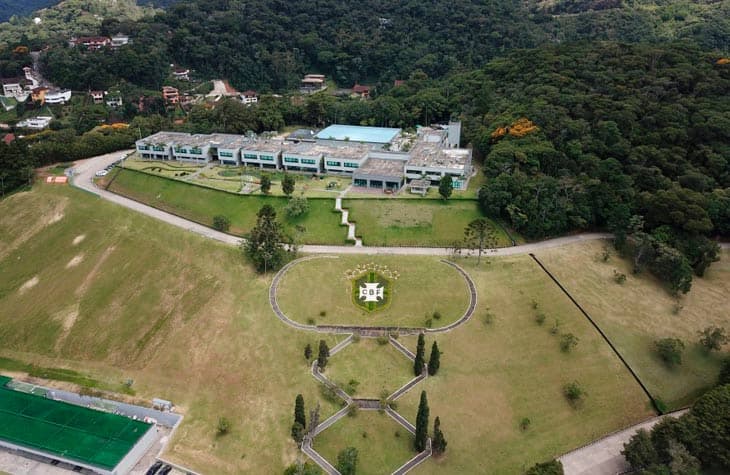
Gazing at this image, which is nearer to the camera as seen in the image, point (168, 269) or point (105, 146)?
point (168, 269)

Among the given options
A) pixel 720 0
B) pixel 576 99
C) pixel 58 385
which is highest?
pixel 720 0

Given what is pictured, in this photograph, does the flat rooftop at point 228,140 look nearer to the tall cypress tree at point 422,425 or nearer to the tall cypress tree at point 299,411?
the tall cypress tree at point 299,411

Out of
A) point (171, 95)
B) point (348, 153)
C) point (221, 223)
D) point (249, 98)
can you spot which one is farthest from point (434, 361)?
point (171, 95)

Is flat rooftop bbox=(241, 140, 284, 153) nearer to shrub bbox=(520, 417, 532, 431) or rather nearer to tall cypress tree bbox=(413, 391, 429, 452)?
tall cypress tree bbox=(413, 391, 429, 452)

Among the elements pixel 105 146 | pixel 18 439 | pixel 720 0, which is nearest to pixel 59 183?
pixel 105 146

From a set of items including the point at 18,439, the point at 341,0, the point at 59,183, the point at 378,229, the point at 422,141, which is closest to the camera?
the point at 18,439

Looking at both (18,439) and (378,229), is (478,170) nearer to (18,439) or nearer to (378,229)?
(378,229)

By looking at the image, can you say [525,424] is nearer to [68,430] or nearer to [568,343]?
[568,343]
